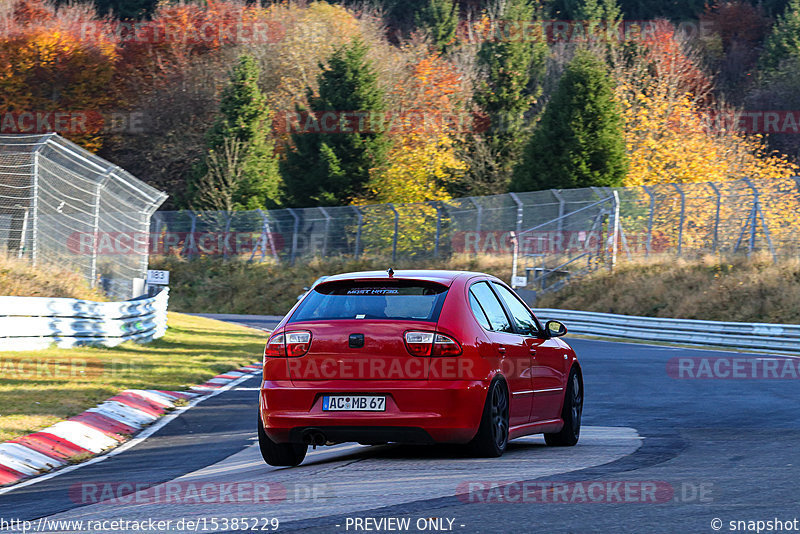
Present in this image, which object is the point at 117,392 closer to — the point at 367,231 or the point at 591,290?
the point at 591,290

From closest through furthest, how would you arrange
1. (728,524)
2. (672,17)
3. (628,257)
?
(728,524), (628,257), (672,17)

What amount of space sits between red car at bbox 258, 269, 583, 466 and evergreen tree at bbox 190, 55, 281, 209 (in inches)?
1843

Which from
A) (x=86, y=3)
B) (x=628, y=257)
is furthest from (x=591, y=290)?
(x=86, y=3)

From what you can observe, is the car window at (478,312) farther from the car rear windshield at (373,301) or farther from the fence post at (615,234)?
the fence post at (615,234)

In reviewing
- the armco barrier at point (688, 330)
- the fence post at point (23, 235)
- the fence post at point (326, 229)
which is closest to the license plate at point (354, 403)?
the fence post at point (23, 235)

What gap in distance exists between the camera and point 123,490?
7.80m

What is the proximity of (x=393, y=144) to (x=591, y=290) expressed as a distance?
21.2 metres

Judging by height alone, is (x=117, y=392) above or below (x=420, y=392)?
below

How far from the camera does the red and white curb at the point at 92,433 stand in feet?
30.5

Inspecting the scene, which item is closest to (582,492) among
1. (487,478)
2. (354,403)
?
(487,478)

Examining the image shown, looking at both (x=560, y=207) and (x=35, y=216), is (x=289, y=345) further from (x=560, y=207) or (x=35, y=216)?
(x=560, y=207)

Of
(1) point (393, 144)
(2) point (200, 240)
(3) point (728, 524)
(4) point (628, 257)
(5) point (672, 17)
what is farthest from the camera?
(5) point (672, 17)

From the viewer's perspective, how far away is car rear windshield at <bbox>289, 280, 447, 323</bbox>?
330 inches

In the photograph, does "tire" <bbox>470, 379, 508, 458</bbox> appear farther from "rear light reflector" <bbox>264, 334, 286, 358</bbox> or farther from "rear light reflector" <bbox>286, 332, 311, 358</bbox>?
"rear light reflector" <bbox>264, 334, 286, 358</bbox>
